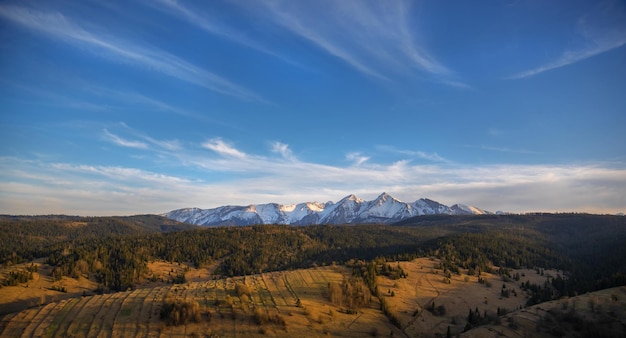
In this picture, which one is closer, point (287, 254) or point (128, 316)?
point (128, 316)

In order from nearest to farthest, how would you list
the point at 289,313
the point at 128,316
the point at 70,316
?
the point at 128,316, the point at 70,316, the point at 289,313

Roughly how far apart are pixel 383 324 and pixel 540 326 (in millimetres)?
17755

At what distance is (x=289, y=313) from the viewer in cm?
4275

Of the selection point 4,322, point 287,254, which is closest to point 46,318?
point 4,322

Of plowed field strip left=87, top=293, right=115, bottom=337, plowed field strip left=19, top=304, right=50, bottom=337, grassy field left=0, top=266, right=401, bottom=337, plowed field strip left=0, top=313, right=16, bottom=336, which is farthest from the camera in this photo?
plowed field strip left=0, top=313, right=16, bottom=336

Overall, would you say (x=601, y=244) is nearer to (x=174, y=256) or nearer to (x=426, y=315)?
(x=426, y=315)

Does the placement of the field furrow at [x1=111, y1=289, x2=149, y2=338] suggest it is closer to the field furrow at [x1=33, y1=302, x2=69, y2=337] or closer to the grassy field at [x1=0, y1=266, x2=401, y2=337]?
the grassy field at [x1=0, y1=266, x2=401, y2=337]

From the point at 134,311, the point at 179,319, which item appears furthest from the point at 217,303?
the point at 134,311

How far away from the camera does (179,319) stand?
3816 centimetres

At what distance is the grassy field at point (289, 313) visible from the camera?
119 feet

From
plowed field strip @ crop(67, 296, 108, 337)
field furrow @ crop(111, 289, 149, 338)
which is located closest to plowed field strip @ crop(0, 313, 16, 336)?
plowed field strip @ crop(67, 296, 108, 337)

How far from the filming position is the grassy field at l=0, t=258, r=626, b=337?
36312 mm

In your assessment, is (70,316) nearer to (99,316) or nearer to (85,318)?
(85,318)

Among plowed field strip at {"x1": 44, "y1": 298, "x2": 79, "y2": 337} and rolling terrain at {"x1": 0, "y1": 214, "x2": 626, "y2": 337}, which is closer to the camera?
plowed field strip at {"x1": 44, "y1": 298, "x2": 79, "y2": 337}
